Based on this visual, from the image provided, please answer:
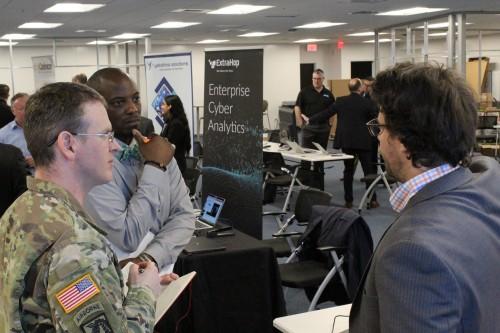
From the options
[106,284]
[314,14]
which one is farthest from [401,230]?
[314,14]

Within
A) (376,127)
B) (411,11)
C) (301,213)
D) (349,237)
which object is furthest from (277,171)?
(376,127)

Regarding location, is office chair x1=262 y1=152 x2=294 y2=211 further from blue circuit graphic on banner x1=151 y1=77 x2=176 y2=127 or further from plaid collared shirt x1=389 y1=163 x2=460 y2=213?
plaid collared shirt x1=389 y1=163 x2=460 y2=213

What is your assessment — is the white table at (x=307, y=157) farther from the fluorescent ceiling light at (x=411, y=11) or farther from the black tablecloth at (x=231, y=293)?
the fluorescent ceiling light at (x=411, y=11)

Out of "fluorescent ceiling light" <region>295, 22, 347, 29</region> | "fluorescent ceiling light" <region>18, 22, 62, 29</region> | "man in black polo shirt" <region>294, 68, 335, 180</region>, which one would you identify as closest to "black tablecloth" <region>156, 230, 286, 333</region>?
"man in black polo shirt" <region>294, 68, 335, 180</region>

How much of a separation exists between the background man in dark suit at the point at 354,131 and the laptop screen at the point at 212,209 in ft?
14.2

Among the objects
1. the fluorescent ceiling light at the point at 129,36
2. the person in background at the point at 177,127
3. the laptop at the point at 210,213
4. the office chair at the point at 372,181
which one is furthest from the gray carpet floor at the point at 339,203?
the fluorescent ceiling light at the point at 129,36

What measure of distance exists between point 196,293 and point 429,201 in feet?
6.97

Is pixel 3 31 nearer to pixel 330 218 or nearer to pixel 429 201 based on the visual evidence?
pixel 330 218

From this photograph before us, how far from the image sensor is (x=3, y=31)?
13.1 metres

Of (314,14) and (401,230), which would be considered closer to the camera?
(401,230)

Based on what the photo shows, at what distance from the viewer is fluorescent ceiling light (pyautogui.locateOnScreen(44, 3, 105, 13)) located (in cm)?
928

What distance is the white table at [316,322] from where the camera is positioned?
7.14 ft

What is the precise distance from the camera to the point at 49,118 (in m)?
1.45

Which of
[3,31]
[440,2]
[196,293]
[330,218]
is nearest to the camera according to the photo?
[196,293]
